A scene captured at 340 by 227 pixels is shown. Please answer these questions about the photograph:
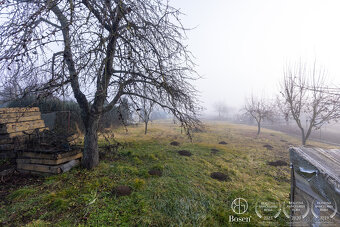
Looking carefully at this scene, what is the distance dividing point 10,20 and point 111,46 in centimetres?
230

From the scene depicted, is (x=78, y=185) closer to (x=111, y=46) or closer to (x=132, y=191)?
(x=132, y=191)

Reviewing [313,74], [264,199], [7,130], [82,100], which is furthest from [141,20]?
[313,74]

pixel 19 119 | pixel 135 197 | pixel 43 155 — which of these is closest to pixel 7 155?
pixel 19 119

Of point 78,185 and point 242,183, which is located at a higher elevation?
point 78,185

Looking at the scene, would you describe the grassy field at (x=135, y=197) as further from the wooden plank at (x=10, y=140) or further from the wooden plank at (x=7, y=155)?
the wooden plank at (x=7, y=155)

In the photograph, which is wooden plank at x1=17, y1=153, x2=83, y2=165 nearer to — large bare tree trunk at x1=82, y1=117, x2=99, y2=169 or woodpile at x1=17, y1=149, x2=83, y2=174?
woodpile at x1=17, y1=149, x2=83, y2=174

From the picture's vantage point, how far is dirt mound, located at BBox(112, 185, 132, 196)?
336 centimetres

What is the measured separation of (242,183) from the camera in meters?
4.39

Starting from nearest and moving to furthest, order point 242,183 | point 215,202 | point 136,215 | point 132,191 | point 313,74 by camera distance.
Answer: point 136,215
point 215,202
point 132,191
point 242,183
point 313,74

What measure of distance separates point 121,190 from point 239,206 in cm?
272

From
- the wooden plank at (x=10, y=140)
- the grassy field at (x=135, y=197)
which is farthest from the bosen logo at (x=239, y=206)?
the wooden plank at (x=10, y=140)

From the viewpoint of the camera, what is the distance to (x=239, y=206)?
10.2 ft

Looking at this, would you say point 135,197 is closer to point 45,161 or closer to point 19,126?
point 45,161

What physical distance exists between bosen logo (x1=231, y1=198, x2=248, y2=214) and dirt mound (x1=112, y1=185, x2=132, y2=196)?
2403mm
